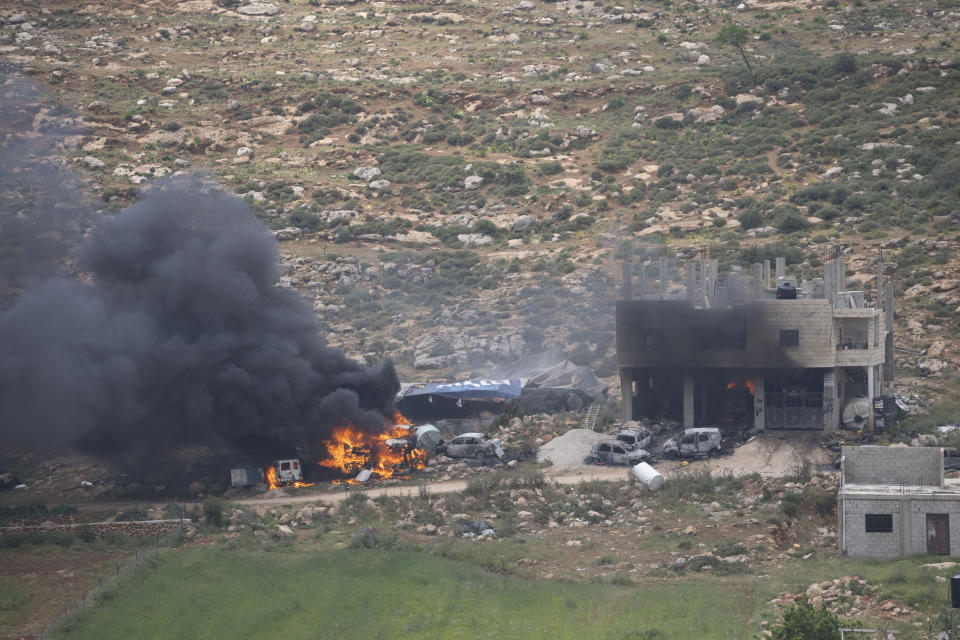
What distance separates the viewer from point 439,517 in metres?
36.2

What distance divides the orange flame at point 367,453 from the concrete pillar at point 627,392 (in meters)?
9.14

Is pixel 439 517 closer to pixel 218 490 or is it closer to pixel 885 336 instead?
pixel 218 490

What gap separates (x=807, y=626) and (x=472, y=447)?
72.3 ft

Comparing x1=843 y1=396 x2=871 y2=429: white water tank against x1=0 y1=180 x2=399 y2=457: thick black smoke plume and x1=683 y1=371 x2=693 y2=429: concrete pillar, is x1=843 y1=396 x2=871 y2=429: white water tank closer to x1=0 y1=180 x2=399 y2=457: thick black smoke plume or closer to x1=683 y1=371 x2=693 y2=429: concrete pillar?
x1=683 y1=371 x2=693 y2=429: concrete pillar

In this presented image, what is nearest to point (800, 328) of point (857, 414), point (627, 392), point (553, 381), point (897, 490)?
point (857, 414)

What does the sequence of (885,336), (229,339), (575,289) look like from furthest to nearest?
(575,289)
(885,336)
(229,339)

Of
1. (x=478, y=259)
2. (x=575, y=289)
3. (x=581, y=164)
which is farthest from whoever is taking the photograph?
(x=581, y=164)

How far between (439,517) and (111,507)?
12.4m

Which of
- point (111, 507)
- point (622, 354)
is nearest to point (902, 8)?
point (622, 354)

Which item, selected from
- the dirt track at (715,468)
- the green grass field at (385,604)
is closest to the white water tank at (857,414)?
A: the dirt track at (715,468)

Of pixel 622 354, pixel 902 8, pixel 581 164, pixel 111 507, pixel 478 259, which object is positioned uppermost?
pixel 902 8

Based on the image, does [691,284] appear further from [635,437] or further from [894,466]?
[894,466]

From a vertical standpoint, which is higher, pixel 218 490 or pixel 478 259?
pixel 478 259

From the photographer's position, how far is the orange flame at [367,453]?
42.2 metres
